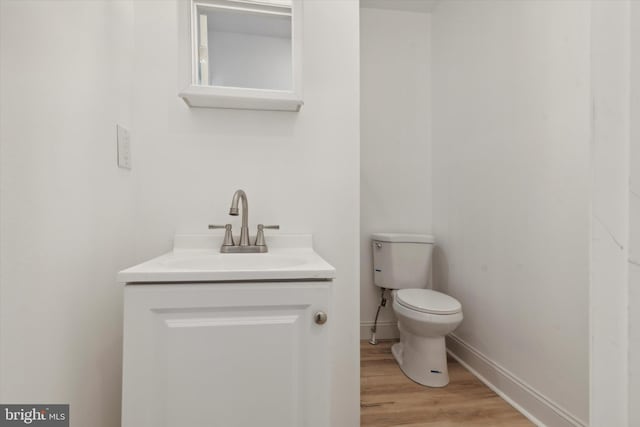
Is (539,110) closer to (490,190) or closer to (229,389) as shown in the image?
(490,190)

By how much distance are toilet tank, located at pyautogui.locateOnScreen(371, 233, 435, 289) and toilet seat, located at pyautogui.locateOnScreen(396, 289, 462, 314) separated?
0.18m

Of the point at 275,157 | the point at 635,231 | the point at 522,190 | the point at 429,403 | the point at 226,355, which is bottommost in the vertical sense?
the point at 429,403

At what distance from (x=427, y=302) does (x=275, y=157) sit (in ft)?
3.65

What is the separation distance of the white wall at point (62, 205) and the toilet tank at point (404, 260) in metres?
1.49

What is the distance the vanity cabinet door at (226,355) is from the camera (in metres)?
0.74

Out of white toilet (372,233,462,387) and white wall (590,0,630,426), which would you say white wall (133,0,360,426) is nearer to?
white toilet (372,233,462,387)

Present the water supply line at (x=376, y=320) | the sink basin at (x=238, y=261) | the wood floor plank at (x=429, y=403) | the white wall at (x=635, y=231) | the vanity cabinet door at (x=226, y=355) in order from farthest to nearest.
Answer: the water supply line at (x=376, y=320) < the wood floor plank at (x=429, y=403) < the sink basin at (x=238, y=261) < the vanity cabinet door at (x=226, y=355) < the white wall at (x=635, y=231)

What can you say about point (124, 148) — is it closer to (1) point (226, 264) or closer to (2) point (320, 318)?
(1) point (226, 264)

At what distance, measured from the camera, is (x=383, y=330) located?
86.9 inches

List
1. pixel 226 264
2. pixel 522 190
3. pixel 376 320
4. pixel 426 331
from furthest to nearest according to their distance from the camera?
1. pixel 376 320
2. pixel 426 331
3. pixel 522 190
4. pixel 226 264

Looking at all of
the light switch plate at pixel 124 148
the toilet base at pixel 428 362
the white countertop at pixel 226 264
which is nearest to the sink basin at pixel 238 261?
the white countertop at pixel 226 264

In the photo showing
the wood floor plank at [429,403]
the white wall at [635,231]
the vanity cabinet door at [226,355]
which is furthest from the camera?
the wood floor plank at [429,403]

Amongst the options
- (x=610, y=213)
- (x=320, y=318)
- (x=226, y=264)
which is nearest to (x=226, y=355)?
(x=320, y=318)

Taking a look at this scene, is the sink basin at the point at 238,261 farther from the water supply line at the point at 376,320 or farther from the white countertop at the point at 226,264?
the water supply line at the point at 376,320
